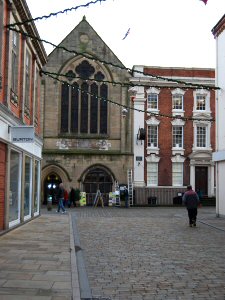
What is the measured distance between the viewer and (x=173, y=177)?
127 feet

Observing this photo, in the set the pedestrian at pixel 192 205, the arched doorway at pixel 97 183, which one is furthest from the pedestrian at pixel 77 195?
the pedestrian at pixel 192 205

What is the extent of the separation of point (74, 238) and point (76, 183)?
22648 millimetres

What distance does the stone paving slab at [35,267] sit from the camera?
6898 millimetres

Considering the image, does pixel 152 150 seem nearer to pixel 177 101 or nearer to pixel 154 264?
pixel 177 101

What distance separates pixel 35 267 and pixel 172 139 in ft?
102

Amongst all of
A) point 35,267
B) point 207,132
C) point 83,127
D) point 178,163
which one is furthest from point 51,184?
point 35,267

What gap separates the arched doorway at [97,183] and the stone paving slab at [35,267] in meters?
22.3

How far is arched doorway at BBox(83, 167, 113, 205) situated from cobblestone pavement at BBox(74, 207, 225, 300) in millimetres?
20891

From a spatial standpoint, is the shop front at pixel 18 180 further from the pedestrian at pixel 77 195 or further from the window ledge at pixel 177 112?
the window ledge at pixel 177 112

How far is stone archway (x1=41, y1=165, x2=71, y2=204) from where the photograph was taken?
3669cm

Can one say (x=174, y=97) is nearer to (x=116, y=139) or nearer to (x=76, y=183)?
(x=116, y=139)

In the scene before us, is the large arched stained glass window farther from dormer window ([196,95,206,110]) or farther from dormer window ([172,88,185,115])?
dormer window ([196,95,206,110])

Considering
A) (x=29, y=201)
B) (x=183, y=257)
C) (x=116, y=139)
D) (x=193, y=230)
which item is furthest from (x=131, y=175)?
(x=183, y=257)

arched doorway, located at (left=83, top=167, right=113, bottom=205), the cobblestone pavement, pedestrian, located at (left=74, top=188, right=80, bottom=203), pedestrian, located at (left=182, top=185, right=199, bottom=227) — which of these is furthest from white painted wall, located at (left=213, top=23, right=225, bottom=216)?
arched doorway, located at (left=83, top=167, right=113, bottom=205)
